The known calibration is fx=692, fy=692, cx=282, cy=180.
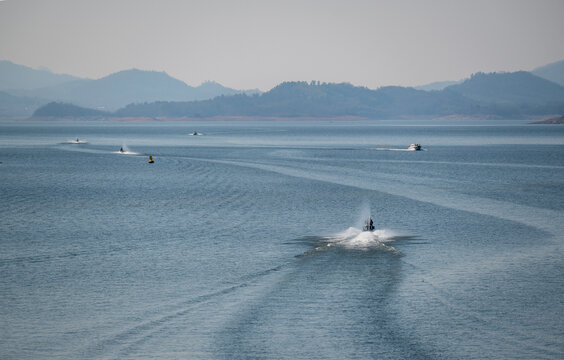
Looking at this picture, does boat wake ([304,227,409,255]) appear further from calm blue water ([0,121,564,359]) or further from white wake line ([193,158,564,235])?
white wake line ([193,158,564,235])

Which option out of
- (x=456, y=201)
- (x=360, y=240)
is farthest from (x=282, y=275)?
(x=456, y=201)

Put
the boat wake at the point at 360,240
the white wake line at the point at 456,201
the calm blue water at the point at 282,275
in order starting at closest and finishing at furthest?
the calm blue water at the point at 282,275 → the boat wake at the point at 360,240 → the white wake line at the point at 456,201

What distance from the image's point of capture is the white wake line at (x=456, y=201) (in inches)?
2019

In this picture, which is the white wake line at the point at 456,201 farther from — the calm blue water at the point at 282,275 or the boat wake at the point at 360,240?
the boat wake at the point at 360,240

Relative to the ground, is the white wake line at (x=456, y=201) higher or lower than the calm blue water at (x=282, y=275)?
lower

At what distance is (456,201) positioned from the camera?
64250 mm

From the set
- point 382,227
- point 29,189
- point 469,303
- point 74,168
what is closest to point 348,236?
point 382,227

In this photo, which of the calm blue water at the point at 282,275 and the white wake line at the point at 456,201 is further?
the white wake line at the point at 456,201

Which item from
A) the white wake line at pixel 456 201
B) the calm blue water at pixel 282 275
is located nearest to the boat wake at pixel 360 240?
the calm blue water at pixel 282 275

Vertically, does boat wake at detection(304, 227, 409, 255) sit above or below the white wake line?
above

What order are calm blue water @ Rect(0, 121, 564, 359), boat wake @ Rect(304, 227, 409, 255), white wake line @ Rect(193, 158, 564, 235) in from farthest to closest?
white wake line @ Rect(193, 158, 564, 235)
boat wake @ Rect(304, 227, 409, 255)
calm blue water @ Rect(0, 121, 564, 359)

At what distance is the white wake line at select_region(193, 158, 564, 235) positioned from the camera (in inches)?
2019

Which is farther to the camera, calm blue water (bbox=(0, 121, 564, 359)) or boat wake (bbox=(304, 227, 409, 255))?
boat wake (bbox=(304, 227, 409, 255))

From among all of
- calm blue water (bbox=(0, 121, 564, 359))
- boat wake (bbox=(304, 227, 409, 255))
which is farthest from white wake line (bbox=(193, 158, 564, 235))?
boat wake (bbox=(304, 227, 409, 255))
